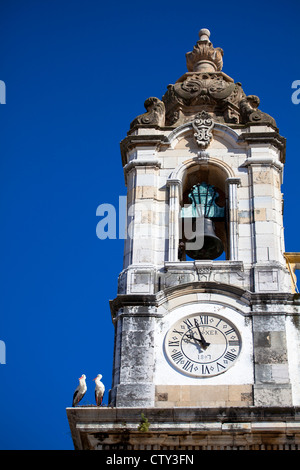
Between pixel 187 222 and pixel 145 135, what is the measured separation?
90.2 inches

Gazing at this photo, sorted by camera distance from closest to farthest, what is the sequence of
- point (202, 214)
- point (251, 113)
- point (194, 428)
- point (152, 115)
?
point (194, 428)
point (202, 214)
point (251, 113)
point (152, 115)

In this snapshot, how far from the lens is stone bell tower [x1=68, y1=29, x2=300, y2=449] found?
1939cm

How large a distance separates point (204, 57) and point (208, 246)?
19.2 ft

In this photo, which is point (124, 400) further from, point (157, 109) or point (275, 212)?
point (157, 109)

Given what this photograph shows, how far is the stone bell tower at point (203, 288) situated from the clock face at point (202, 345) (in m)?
0.02

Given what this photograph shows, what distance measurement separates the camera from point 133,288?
72.2ft

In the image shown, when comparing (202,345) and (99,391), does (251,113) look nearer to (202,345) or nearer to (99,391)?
(202,345)

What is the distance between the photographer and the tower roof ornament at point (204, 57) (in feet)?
89.9

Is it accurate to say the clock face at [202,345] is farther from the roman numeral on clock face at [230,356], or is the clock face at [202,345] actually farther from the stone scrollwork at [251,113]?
the stone scrollwork at [251,113]

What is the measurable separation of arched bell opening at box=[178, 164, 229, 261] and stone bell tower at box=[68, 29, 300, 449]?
0.03m

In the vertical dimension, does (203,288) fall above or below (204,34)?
below

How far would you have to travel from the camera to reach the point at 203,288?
2191 cm

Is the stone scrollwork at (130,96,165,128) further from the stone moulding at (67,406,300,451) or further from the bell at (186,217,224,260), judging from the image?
the stone moulding at (67,406,300,451)

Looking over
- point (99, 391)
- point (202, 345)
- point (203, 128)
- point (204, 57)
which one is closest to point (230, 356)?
point (202, 345)
